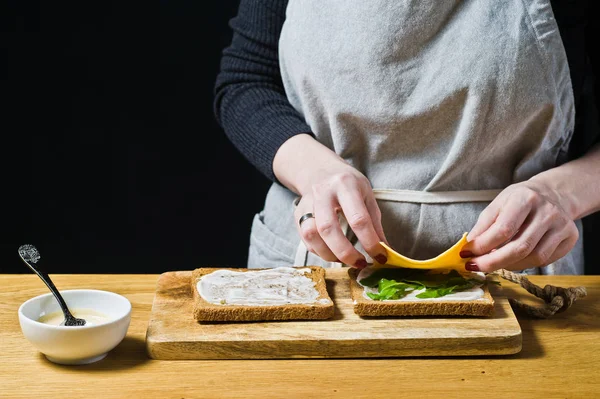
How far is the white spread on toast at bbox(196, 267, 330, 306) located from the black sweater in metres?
0.35

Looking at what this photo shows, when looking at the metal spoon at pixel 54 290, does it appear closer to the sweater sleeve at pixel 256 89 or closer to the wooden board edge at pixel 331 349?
the wooden board edge at pixel 331 349

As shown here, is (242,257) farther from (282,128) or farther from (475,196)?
(475,196)

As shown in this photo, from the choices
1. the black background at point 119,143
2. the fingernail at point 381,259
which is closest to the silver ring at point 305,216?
the fingernail at point 381,259

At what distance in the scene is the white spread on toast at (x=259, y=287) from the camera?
47.7 inches

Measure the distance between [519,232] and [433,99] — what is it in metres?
0.30

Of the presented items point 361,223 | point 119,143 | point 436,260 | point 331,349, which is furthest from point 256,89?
point 119,143

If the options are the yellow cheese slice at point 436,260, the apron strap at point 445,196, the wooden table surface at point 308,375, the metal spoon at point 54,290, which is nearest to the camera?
the wooden table surface at point 308,375

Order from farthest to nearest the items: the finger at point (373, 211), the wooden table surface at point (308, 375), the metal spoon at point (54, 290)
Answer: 1. the finger at point (373, 211)
2. the metal spoon at point (54, 290)
3. the wooden table surface at point (308, 375)

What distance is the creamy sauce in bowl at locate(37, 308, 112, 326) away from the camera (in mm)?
1146

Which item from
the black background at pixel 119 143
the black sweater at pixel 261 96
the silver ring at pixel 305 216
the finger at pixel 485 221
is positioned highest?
the black sweater at pixel 261 96

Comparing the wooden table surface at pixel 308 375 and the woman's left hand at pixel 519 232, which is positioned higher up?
the woman's left hand at pixel 519 232

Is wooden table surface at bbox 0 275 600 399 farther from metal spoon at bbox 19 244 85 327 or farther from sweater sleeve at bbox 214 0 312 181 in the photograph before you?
sweater sleeve at bbox 214 0 312 181

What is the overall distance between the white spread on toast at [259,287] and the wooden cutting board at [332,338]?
0.04 metres

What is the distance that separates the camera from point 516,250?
128cm
